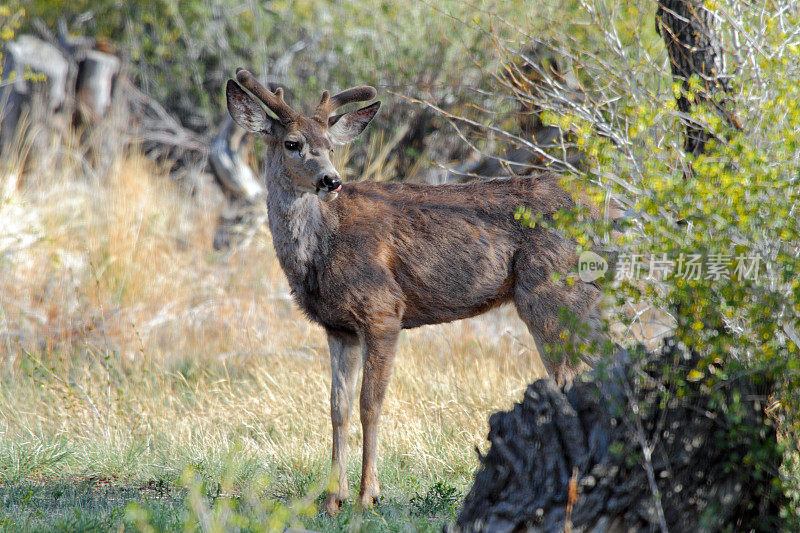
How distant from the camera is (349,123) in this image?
6.38 metres

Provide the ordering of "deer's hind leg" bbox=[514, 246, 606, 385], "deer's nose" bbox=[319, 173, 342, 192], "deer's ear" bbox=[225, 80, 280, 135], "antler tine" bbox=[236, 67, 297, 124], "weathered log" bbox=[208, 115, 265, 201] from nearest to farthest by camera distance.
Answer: "deer's nose" bbox=[319, 173, 342, 192] < "deer's hind leg" bbox=[514, 246, 606, 385] < "antler tine" bbox=[236, 67, 297, 124] < "deer's ear" bbox=[225, 80, 280, 135] < "weathered log" bbox=[208, 115, 265, 201]

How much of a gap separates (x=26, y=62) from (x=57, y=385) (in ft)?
24.3

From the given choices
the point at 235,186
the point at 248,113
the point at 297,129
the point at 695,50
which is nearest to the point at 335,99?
the point at 297,129

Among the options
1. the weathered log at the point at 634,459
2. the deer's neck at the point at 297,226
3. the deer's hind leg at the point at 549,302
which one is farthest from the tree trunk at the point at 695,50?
the deer's neck at the point at 297,226

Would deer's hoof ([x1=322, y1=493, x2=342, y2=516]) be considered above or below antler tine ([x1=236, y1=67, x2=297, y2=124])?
below

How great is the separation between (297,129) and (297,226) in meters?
0.66

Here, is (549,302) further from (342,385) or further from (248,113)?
(248,113)

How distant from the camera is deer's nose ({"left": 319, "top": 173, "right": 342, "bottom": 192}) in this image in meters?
5.50

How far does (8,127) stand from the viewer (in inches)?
489

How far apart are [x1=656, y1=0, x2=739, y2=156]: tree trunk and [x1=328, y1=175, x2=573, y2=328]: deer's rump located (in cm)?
106

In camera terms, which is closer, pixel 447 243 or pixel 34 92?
pixel 447 243

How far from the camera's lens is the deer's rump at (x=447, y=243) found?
5.86 metres

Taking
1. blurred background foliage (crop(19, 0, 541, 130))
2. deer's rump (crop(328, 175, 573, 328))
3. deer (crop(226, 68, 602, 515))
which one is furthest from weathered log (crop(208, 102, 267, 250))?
deer's rump (crop(328, 175, 573, 328))

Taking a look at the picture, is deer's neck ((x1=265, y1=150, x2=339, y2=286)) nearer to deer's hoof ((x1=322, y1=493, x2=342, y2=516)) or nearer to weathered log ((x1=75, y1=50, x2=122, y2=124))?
deer's hoof ((x1=322, y1=493, x2=342, y2=516))
